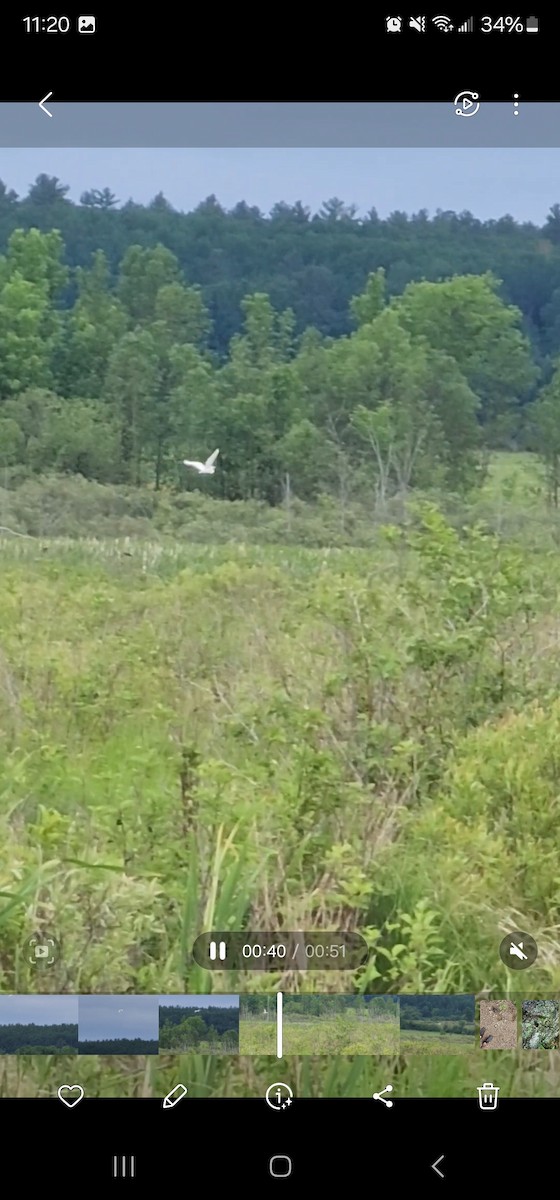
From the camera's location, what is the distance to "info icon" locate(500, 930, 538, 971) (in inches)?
98.3

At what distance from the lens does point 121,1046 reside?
2.38m

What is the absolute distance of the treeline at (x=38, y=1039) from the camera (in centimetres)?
239

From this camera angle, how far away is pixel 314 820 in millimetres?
2744

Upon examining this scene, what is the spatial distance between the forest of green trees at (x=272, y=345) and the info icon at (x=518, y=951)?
1.33 m

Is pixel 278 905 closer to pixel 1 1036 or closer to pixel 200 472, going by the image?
pixel 1 1036

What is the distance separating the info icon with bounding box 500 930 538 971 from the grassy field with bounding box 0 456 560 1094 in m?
0.03

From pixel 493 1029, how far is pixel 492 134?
1.94 metres

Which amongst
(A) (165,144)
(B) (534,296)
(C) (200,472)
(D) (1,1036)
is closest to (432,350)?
(B) (534,296)

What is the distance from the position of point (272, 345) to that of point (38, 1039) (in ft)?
5.98
